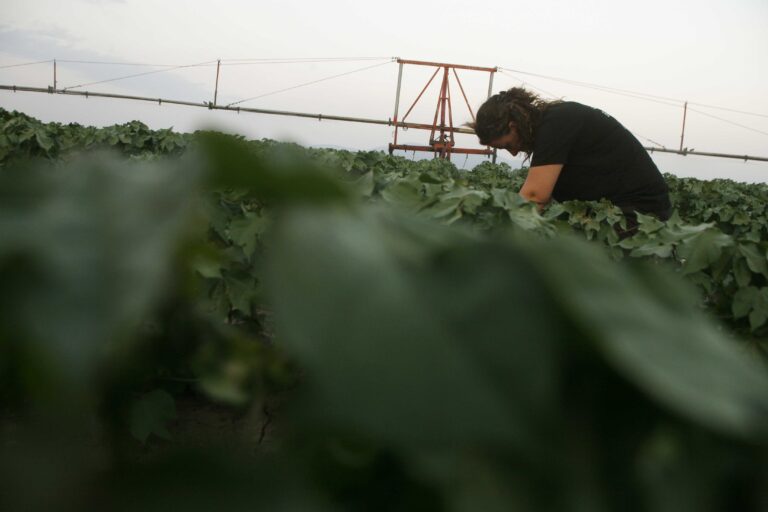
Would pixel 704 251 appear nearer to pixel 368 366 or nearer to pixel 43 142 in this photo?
pixel 368 366

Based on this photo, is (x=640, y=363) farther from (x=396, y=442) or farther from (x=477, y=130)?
(x=477, y=130)

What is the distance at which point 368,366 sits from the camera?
12.5 inches

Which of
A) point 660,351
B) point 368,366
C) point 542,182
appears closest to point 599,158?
point 542,182

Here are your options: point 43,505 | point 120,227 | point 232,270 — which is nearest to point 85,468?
point 43,505

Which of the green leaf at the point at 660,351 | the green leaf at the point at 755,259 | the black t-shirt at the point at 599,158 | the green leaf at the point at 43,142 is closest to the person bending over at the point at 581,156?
the black t-shirt at the point at 599,158

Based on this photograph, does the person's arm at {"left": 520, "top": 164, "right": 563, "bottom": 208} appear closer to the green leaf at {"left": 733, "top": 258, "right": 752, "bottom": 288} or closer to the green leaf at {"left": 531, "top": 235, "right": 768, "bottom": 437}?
the green leaf at {"left": 733, "top": 258, "right": 752, "bottom": 288}

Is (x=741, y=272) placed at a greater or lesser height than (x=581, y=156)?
lesser

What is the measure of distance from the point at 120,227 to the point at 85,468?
144 mm

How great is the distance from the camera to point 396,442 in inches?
13.0

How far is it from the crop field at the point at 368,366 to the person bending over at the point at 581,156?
3705 millimetres

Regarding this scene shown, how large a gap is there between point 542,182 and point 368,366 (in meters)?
3.90

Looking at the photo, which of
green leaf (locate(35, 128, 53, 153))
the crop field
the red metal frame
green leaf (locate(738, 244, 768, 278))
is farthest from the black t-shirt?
the red metal frame

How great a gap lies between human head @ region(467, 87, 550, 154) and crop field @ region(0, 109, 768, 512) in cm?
392

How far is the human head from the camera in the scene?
4.21 metres
